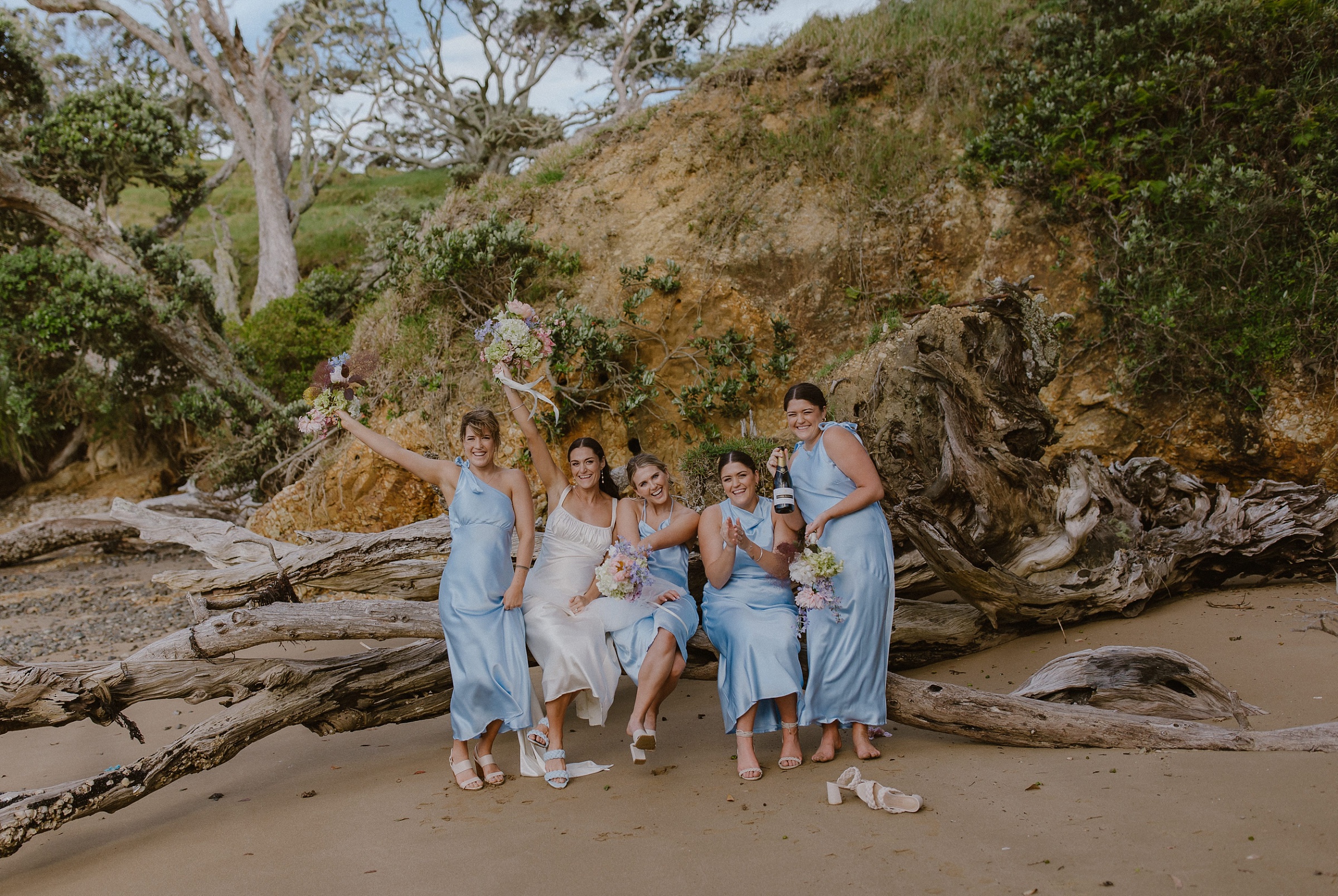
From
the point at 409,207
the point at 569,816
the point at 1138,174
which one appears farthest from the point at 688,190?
the point at 409,207

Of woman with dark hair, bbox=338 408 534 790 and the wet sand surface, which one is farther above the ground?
woman with dark hair, bbox=338 408 534 790

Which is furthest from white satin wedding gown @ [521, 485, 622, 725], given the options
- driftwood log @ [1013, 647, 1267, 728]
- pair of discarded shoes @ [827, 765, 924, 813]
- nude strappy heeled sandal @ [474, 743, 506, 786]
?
driftwood log @ [1013, 647, 1267, 728]

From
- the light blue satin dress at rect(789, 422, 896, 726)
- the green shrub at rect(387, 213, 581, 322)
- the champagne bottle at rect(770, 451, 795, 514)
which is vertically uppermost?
the green shrub at rect(387, 213, 581, 322)

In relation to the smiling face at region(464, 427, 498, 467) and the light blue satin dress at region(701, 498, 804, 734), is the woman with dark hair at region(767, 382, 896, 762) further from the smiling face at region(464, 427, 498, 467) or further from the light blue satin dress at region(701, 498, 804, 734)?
the smiling face at region(464, 427, 498, 467)

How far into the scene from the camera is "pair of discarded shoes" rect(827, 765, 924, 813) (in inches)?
168

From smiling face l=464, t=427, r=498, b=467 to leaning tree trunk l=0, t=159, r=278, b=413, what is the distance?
9.89m

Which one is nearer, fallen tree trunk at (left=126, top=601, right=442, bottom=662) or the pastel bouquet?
fallen tree trunk at (left=126, top=601, right=442, bottom=662)

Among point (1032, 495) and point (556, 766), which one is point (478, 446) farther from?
point (1032, 495)

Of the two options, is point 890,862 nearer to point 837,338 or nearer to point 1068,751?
point 1068,751

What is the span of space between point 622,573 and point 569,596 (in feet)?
1.85

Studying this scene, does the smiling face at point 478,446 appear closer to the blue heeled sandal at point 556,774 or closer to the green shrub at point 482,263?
the blue heeled sandal at point 556,774

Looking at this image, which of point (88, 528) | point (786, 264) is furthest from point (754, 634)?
point (88, 528)

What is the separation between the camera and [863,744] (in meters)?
5.08

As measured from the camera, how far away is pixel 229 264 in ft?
77.8
